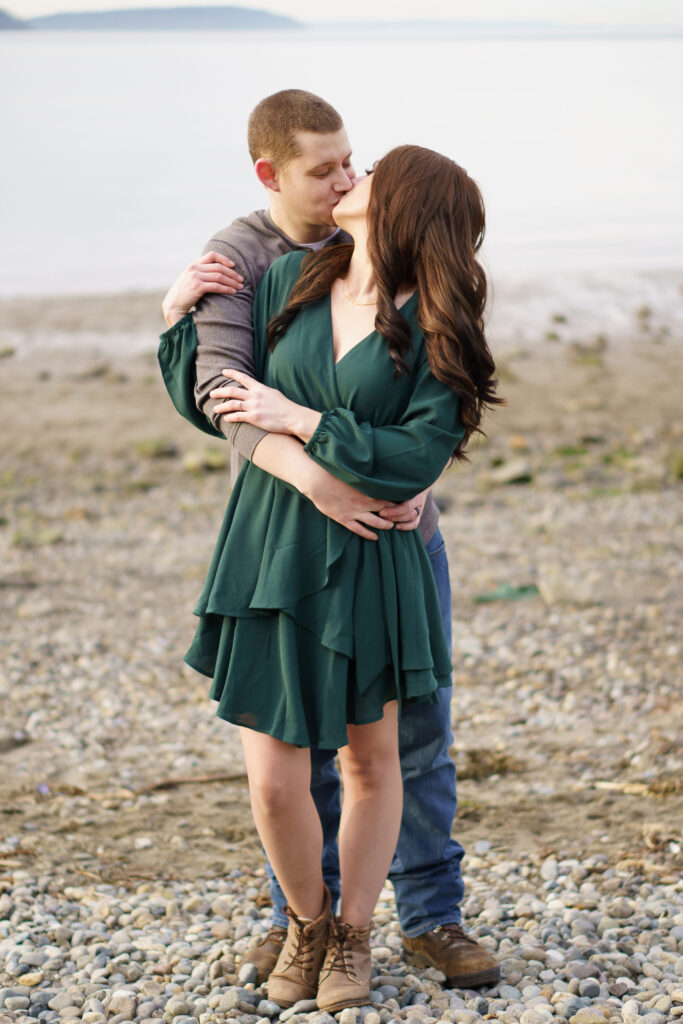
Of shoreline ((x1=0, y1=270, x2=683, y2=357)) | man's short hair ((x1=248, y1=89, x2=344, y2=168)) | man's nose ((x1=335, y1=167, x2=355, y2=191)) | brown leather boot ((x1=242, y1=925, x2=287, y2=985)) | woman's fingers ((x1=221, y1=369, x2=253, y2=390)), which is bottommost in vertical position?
shoreline ((x1=0, y1=270, x2=683, y2=357))

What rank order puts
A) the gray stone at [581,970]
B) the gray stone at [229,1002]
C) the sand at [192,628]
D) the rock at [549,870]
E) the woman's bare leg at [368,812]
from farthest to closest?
the sand at [192,628] → the rock at [549,870] → the gray stone at [581,970] → the gray stone at [229,1002] → the woman's bare leg at [368,812]

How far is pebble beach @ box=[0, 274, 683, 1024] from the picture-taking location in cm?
320

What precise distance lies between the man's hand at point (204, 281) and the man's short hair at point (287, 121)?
1.00 feet

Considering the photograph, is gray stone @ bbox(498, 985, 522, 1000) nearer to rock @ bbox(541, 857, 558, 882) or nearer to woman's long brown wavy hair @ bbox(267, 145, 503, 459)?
rock @ bbox(541, 857, 558, 882)

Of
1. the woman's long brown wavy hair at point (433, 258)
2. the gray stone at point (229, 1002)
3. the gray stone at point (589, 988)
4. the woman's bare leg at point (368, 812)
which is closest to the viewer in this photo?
the woman's long brown wavy hair at point (433, 258)

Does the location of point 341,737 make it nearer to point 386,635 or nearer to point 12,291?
point 386,635

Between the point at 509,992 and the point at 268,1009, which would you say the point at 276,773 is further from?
the point at 509,992

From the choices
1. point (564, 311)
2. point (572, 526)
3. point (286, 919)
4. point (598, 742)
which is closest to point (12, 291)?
point (564, 311)

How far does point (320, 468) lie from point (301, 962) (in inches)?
52.8

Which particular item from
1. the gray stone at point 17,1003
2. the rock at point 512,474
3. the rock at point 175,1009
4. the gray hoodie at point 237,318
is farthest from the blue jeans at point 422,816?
the rock at point 512,474

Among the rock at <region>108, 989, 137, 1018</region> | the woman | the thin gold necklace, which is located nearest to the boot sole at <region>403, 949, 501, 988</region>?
the woman

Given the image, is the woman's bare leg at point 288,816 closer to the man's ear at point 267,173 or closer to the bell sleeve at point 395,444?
the bell sleeve at point 395,444

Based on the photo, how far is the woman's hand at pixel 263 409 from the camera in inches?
106

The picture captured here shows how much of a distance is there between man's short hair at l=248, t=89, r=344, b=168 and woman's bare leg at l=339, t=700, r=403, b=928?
1.45 metres
